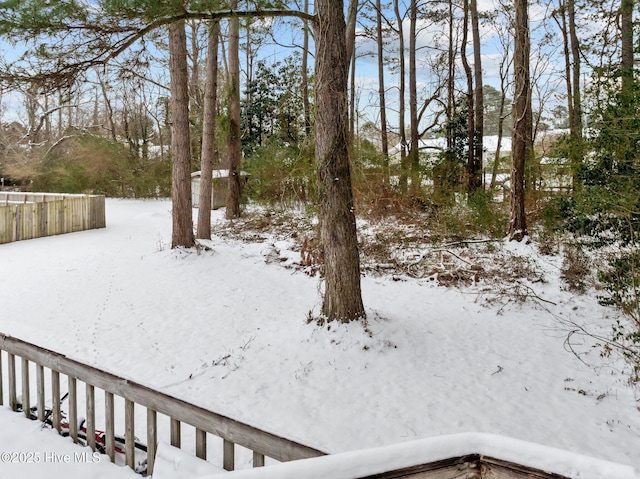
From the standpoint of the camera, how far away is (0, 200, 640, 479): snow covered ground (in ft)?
12.7

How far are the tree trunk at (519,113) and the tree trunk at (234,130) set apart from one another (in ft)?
22.1

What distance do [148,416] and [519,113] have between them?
7994mm

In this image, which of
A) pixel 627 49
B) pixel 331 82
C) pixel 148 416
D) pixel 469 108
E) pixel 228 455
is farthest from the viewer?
pixel 469 108

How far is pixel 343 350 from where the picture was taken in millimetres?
5051

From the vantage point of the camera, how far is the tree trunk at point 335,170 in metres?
4.98

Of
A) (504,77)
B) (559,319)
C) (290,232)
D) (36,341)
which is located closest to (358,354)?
(559,319)

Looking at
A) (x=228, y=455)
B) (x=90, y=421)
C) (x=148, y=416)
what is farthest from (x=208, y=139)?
(x=228, y=455)

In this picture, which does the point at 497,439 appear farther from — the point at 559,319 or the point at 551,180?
the point at 551,180

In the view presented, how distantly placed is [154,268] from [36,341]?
3.05 metres

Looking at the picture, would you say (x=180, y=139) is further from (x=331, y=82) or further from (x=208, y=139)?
(x=331, y=82)

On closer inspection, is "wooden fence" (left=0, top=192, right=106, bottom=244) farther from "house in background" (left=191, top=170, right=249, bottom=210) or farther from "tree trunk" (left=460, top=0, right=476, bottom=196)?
"tree trunk" (left=460, top=0, right=476, bottom=196)

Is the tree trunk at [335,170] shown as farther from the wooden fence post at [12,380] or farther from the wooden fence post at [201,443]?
the wooden fence post at [201,443]

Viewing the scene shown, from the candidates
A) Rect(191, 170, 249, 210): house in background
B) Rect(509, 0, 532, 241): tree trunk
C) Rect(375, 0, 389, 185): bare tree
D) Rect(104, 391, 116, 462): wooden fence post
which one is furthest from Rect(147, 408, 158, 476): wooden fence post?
Rect(191, 170, 249, 210): house in background

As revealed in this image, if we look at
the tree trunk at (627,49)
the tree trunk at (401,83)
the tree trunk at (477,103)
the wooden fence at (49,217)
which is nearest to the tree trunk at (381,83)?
the tree trunk at (401,83)
